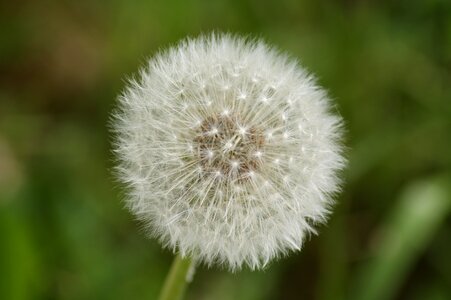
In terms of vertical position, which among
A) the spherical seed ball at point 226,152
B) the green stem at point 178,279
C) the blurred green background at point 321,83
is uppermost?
the blurred green background at point 321,83

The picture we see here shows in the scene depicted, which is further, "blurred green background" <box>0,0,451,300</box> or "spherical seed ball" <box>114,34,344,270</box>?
"blurred green background" <box>0,0,451,300</box>

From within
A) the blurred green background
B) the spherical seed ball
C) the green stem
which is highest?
the blurred green background

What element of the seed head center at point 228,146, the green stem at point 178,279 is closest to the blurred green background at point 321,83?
the green stem at point 178,279

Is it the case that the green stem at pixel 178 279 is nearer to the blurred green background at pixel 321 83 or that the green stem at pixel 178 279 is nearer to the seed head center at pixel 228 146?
the seed head center at pixel 228 146

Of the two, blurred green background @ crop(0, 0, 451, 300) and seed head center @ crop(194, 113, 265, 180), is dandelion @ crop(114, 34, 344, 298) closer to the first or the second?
seed head center @ crop(194, 113, 265, 180)

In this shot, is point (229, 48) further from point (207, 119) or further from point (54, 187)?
point (54, 187)

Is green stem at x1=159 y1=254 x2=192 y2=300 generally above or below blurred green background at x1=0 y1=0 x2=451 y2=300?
below

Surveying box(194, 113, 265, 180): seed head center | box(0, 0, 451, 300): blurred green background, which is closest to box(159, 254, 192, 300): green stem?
box(194, 113, 265, 180): seed head center
